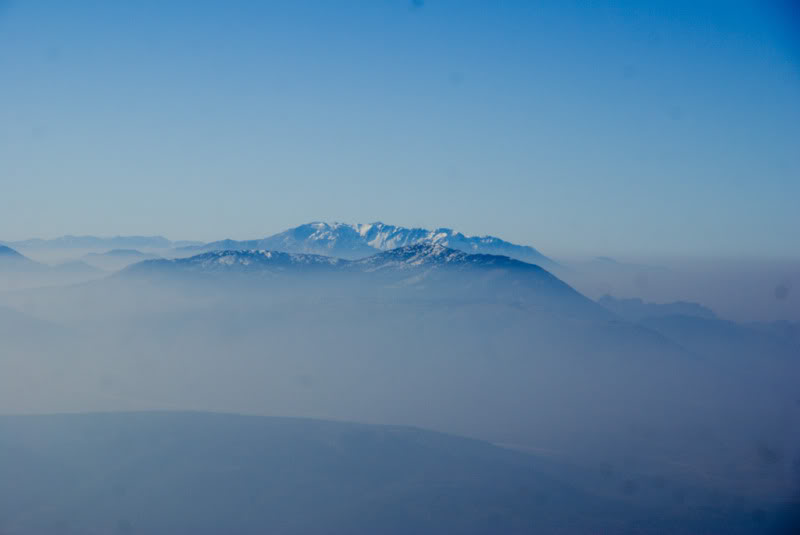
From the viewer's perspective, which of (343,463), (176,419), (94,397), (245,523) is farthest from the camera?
(94,397)

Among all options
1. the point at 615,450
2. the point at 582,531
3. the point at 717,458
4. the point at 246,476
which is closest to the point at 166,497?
the point at 246,476

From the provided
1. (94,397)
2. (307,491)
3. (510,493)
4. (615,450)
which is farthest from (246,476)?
(94,397)

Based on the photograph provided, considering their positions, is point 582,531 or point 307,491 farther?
point 307,491

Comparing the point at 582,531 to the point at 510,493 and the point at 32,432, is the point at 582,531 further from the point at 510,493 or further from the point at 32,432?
the point at 32,432

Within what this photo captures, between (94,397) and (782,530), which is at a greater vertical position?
(782,530)

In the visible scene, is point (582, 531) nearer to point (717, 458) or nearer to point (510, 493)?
point (510, 493)

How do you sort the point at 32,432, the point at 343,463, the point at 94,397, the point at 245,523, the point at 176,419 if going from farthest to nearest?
the point at 94,397
the point at 176,419
the point at 32,432
the point at 343,463
the point at 245,523
